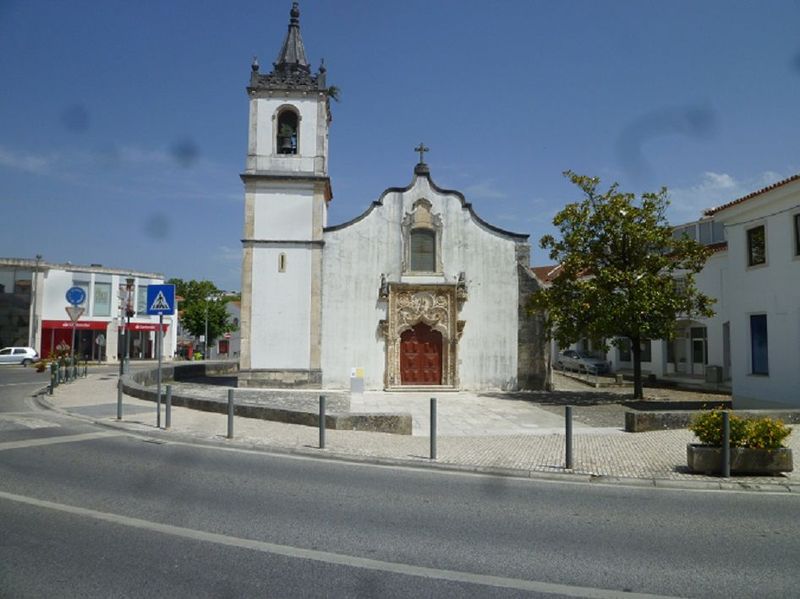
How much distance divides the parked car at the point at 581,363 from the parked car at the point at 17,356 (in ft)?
117

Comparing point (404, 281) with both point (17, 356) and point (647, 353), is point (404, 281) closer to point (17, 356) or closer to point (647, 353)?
point (647, 353)

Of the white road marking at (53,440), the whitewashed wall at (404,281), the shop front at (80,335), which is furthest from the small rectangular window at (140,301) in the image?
the white road marking at (53,440)

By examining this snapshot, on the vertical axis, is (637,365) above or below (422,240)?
below

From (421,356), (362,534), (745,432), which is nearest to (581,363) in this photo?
(421,356)

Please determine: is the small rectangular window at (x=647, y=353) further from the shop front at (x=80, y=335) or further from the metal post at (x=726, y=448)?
the shop front at (x=80, y=335)

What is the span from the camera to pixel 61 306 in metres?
49.2

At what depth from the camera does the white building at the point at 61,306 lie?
157 ft

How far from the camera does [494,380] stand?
24156mm

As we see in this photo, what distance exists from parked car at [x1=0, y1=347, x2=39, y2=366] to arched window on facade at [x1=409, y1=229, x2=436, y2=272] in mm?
31679

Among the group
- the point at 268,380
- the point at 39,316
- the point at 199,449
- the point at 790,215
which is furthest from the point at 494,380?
the point at 39,316

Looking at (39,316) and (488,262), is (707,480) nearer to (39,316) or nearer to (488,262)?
(488,262)

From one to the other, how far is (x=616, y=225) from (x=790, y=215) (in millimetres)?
4912

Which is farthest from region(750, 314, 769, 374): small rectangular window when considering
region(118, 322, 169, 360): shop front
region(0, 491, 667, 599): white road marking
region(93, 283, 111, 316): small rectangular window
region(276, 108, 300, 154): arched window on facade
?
region(93, 283, 111, 316): small rectangular window

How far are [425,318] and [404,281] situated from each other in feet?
5.40
